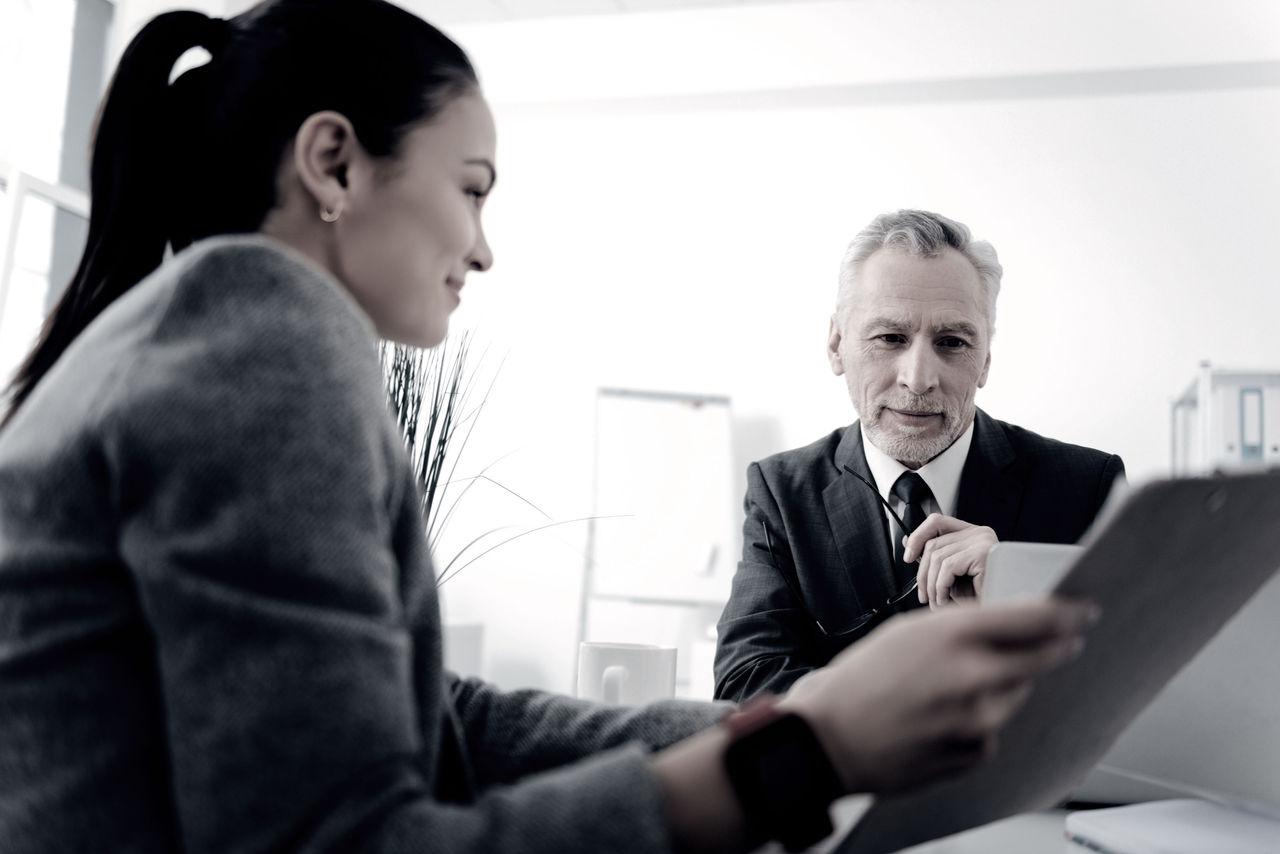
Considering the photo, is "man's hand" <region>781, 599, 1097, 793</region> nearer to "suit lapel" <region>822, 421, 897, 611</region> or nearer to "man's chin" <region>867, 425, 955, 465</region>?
"suit lapel" <region>822, 421, 897, 611</region>

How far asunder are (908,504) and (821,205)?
3.04 meters

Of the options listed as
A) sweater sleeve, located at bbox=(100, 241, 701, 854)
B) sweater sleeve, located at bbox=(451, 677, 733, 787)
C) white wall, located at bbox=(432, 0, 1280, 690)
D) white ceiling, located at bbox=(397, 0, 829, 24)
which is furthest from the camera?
white ceiling, located at bbox=(397, 0, 829, 24)

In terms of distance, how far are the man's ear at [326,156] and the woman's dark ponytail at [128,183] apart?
6.1 inches

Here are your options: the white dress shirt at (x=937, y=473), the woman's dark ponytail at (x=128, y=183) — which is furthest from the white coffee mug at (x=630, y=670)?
the white dress shirt at (x=937, y=473)

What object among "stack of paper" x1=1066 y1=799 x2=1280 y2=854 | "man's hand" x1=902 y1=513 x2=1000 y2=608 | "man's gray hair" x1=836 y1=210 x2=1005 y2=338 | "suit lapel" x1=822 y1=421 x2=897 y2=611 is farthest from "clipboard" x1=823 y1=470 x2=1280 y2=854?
"man's gray hair" x1=836 y1=210 x2=1005 y2=338

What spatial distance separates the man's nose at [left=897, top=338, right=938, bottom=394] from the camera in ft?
5.99

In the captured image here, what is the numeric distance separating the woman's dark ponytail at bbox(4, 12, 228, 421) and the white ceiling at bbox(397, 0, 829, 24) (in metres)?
3.92

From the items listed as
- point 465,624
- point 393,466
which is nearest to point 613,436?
point 465,624

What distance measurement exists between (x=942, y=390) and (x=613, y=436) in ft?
9.00

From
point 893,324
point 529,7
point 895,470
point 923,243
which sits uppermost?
point 529,7

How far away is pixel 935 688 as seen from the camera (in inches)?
18.4

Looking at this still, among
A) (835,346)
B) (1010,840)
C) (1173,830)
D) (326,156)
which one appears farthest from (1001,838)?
(835,346)

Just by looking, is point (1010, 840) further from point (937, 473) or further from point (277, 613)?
point (937, 473)

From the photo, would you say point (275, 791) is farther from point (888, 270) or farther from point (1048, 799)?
point (888, 270)
